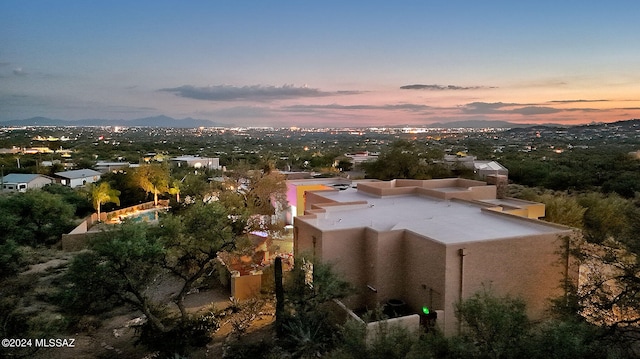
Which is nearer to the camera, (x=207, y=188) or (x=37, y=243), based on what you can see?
(x=37, y=243)

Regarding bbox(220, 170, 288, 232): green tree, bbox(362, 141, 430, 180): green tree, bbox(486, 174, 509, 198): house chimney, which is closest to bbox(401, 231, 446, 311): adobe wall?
bbox(486, 174, 509, 198): house chimney

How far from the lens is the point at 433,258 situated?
1208 centimetres

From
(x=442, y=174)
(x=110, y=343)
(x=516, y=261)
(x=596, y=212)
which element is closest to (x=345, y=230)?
(x=516, y=261)

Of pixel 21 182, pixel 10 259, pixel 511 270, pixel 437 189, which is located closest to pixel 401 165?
pixel 437 189

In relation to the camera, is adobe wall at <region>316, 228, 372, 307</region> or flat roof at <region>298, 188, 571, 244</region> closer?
flat roof at <region>298, 188, 571, 244</region>

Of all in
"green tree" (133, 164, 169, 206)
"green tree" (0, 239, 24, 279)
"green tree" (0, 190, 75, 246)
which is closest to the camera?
"green tree" (0, 239, 24, 279)

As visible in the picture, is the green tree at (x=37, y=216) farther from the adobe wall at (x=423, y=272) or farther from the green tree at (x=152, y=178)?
the adobe wall at (x=423, y=272)

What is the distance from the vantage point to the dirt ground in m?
12.8

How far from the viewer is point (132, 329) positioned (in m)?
14.5

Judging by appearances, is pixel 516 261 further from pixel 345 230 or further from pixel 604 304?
pixel 345 230

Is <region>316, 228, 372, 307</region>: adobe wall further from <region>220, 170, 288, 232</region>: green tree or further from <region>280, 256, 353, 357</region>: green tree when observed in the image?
<region>220, 170, 288, 232</region>: green tree

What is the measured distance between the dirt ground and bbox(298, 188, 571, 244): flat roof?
3901 mm

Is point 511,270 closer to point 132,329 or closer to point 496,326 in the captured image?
point 496,326

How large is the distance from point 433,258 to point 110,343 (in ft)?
34.7
